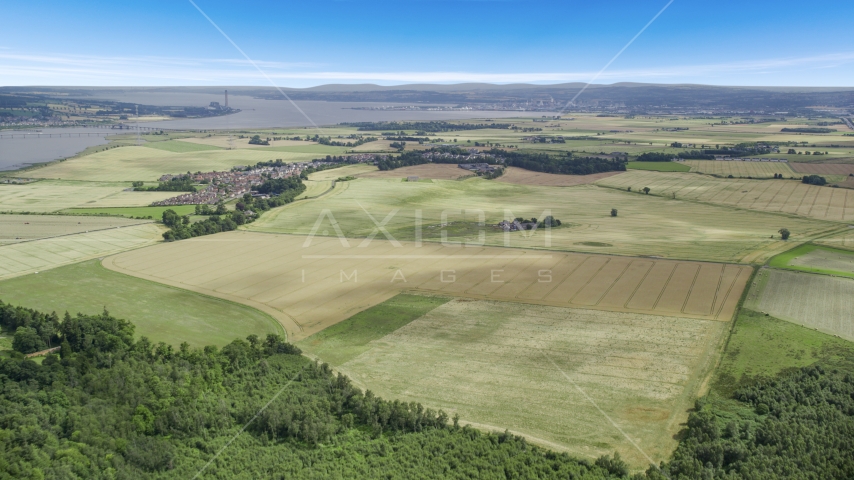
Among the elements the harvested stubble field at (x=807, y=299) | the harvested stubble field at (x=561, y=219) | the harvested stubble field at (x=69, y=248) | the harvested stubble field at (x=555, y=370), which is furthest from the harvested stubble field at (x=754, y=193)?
the harvested stubble field at (x=69, y=248)

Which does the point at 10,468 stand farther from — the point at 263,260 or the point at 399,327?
the point at 263,260

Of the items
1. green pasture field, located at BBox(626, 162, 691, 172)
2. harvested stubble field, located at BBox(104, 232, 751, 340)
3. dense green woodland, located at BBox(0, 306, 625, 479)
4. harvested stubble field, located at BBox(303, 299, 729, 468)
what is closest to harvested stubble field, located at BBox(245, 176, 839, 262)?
harvested stubble field, located at BBox(104, 232, 751, 340)

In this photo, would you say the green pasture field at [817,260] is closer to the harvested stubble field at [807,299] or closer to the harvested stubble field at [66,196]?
the harvested stubble field at [807,299]

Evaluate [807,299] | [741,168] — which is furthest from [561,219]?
[741,168]

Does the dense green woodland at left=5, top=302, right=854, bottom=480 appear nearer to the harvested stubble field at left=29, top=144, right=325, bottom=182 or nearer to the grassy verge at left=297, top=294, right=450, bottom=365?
the grassy verge at left=297, top=294, right=450, bottom=365

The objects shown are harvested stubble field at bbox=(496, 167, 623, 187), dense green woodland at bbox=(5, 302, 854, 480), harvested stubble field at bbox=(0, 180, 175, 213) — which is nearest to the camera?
dense green woodland at bbox=(5, 302, 854, 480)

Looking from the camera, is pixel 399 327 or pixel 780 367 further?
pixel 399 327

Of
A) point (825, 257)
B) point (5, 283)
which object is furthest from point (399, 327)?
point (825, 257)
